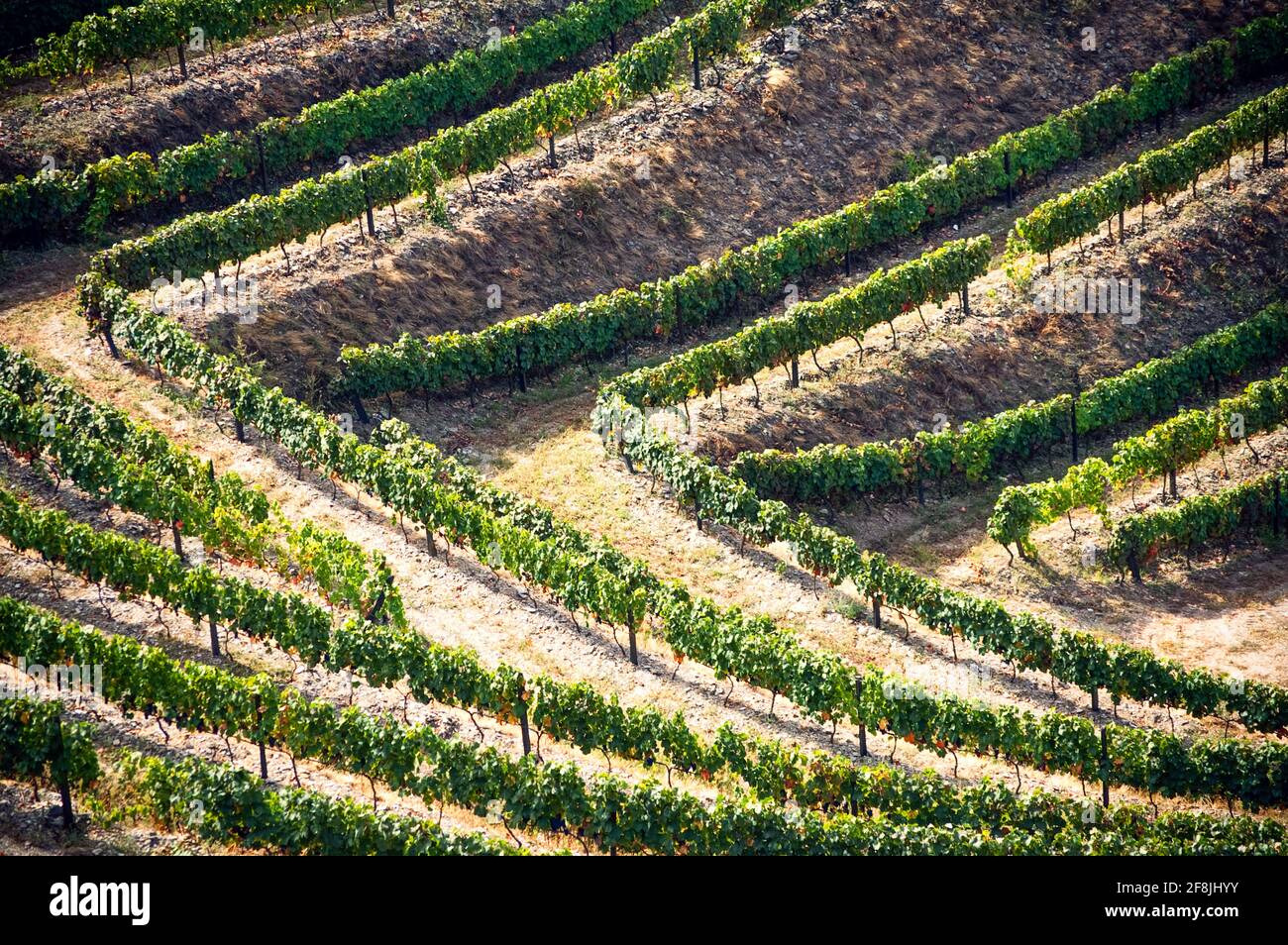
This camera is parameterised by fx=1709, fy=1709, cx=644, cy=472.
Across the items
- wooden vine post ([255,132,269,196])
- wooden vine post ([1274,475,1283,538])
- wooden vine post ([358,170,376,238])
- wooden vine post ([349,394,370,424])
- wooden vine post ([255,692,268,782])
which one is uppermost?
wooden vine post ([255,132,269,196])

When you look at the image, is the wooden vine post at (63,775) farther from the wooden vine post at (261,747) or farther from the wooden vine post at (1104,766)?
the wooden vine post at (1104,766)

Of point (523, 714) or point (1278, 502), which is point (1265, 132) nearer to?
point (1278, 502)

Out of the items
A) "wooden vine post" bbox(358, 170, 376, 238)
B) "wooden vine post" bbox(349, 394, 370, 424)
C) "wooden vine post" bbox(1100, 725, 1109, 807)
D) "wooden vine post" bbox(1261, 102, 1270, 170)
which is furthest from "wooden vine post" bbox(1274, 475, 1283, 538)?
"wooden vine post" bbox(358, 170, 376, 238)

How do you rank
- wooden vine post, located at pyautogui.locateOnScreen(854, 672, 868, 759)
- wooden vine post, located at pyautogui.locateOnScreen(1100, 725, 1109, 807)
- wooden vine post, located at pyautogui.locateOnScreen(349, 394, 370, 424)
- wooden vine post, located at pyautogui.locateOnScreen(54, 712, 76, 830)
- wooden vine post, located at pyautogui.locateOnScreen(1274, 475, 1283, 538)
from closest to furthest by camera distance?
wooden vine post, located at pyautogui.locateOnScreen(54, 712, 76, 830)
wooden vine post, located at pyautogui.locateOnScreen(1100, 725, 1109, 807)
wooden vine post, located at pyautogui.locateOnScreen(854, 672, 868, 759)
wooden vine post, located at pyautogui.locateOnScreen(1274, 475, 1283, 538)
wooden vine post, located at pyautogui.locateOnScreen(349, 394, 370, 424)

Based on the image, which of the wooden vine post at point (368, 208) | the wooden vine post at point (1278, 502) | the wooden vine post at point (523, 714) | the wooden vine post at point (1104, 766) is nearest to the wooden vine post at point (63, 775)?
the wooden vine post at point (523, 714)

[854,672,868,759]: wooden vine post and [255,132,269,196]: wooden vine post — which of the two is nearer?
[854,672,868,759]: wooden vine post

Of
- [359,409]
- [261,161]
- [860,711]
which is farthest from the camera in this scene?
[261,161]

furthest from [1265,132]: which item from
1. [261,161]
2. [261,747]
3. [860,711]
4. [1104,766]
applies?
[261,747]

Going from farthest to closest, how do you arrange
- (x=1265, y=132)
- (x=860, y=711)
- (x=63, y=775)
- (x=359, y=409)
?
(x=1265, y=132) < (x=359, y=409) < (x=860, y=711) < (x=63, y=775)

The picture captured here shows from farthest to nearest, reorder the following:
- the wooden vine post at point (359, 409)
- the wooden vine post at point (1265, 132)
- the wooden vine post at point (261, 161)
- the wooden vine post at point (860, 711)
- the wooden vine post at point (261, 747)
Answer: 1. the wooden vine post at point (1265, 132)
2. the wooden vine post at point (261, 161)
3. the wooden vine post at point (359, 409)
4. the wooden vine post at point (860, 711)
5. the wooden vine post at point (261, 747)

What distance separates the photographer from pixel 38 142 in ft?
184

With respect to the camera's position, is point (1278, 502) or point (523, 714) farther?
point (1278, 502)

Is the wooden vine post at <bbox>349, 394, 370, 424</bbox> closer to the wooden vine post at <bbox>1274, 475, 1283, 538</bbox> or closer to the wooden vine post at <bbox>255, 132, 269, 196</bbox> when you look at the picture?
the wooden vine post at <bbox>255, 132, 269, 196</bbox>

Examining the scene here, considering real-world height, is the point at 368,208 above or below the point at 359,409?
above
